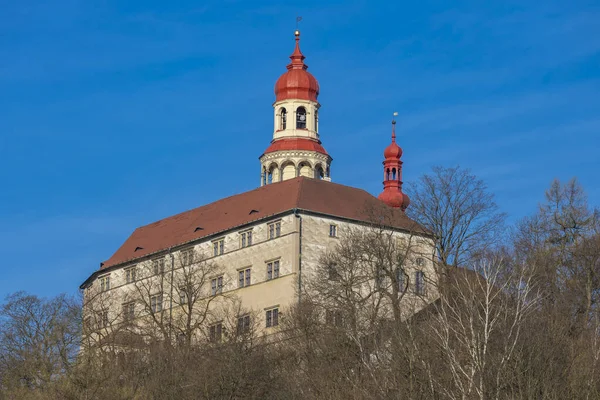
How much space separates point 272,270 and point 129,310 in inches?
514

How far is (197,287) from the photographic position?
100 m

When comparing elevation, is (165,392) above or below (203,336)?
below

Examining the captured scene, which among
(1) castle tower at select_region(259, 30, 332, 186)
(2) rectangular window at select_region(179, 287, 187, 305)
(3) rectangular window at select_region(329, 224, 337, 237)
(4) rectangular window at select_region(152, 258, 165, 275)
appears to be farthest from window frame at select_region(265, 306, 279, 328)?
(1) castle tower at select_region(259, 30, 332, 186)

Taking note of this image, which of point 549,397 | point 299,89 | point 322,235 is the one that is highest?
point 299,89

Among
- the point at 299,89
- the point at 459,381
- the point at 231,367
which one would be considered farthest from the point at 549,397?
the point at 299,89

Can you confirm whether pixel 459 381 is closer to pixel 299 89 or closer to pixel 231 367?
pixel 231 367

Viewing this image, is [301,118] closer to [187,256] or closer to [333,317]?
[187,256]

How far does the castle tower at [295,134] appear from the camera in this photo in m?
115

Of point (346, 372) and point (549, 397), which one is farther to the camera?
point (346, 372)

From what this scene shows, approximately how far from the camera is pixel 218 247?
102 meters

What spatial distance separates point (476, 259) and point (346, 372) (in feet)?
48.4

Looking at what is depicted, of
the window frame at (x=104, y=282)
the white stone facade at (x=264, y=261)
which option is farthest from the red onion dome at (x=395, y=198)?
the window frame at (x=104, y=282)

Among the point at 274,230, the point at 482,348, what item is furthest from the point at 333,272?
the point at 482,348

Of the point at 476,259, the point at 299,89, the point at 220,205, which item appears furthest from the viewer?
the point at 299,89
